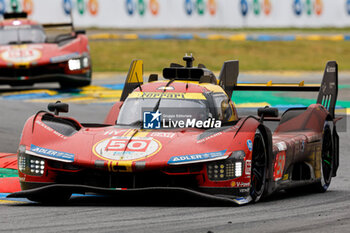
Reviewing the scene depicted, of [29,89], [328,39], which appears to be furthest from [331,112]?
[328,39]

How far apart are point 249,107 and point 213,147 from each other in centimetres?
1019

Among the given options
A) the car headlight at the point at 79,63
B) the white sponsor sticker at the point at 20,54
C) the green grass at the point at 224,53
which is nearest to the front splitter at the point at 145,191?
the white sponsor sticker at the point at 20,54

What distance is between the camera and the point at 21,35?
21.2m

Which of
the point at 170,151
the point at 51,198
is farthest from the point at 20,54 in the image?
the point at 170,151

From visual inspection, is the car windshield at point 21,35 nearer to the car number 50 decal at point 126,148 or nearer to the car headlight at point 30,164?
the car headlight at point 30,164

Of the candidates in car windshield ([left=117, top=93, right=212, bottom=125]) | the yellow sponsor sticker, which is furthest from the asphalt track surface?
the yellow sponsor sticker

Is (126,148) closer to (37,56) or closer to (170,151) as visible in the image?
(170,151)

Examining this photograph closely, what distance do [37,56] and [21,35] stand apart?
896 millimetres

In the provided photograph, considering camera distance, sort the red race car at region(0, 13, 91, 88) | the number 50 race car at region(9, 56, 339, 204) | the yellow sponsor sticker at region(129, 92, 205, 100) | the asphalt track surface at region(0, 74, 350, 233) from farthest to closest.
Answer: the red race car at region(0, 13, 91, 88) → the yellow sponsor sticker at region(129, 92, 205, 100) → the number 50 race car at region(9, 56, 339, 204) → the asphalt track surface at region(0, 74, 350, 233)

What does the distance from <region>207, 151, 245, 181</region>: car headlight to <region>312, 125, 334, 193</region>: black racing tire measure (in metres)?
2.14

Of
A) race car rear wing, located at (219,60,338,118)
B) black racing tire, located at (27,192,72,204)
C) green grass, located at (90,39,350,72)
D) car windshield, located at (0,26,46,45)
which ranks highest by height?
race car rear wing, located at (219,60,338,118)

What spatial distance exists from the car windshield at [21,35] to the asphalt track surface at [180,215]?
12.3 m

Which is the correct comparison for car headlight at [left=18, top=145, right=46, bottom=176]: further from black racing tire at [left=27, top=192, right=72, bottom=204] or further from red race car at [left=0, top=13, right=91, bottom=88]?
red race car at [left=0, top=13, right=91, bottom=88]

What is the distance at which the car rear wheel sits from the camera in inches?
404
